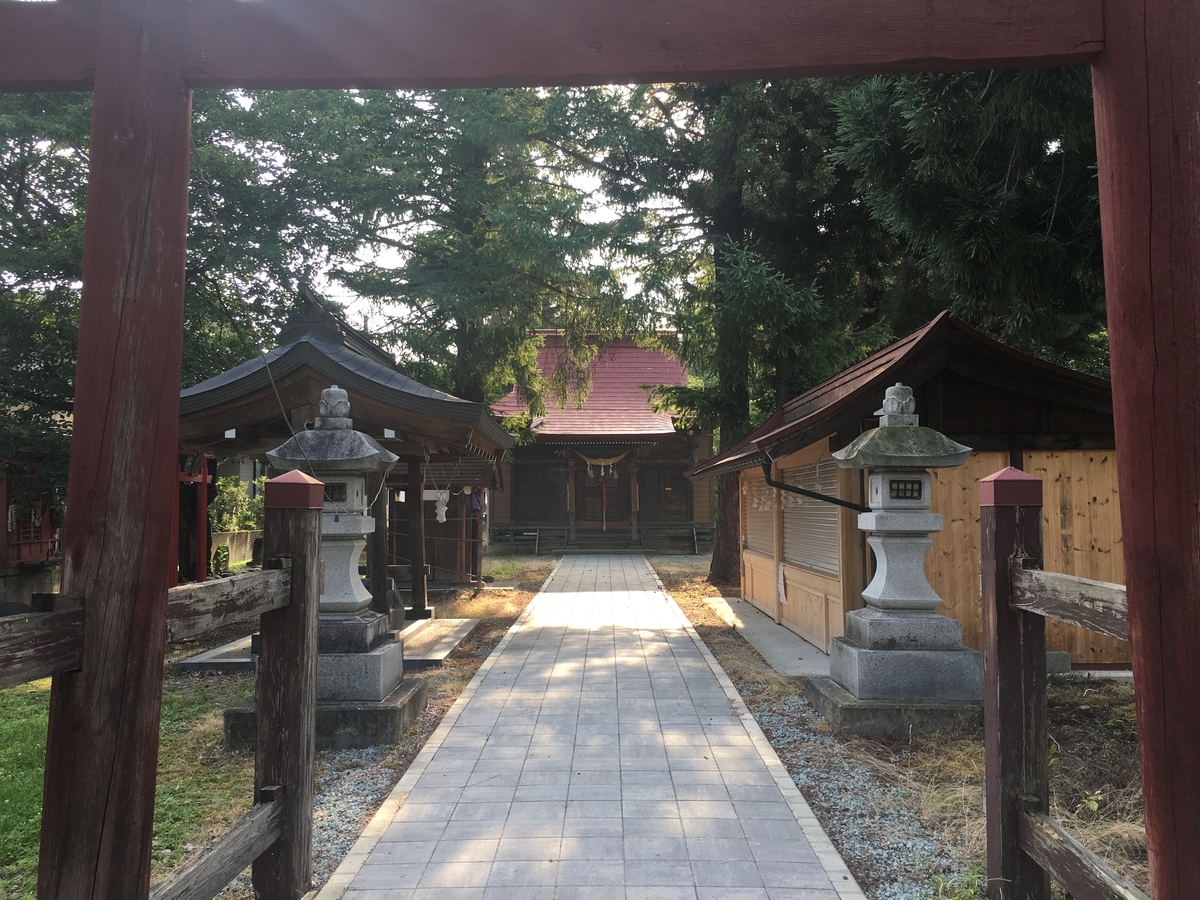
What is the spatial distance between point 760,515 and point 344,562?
26.7 ft

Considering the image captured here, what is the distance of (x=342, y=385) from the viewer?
8133 millimetres

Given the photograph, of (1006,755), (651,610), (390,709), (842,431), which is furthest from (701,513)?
(1006,755)

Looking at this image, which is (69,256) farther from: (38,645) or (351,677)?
(38,645)

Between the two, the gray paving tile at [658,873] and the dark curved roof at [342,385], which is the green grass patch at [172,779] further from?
the dark curved roof at [342,385]

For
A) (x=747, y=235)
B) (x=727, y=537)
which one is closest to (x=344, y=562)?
(x=747, y=235)

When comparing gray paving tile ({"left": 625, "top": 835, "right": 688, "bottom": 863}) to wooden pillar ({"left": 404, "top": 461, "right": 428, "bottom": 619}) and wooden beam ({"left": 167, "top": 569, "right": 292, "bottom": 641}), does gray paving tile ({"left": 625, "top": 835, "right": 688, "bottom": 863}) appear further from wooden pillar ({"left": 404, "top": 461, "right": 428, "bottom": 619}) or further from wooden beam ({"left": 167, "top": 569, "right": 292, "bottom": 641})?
wooden pillar ({"left": 404, "top": 461, "right": 428, "bottom": 619})

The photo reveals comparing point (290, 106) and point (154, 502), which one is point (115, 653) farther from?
point (290, 106)

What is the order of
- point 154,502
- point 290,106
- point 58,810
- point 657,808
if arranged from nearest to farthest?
point 58,810 < point 154,502 < point 657,808 < point 290,106

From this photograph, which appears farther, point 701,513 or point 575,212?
point 701,513

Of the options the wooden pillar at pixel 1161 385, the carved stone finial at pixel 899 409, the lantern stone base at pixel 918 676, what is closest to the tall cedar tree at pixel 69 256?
the carved stone finial at pixel 899 409

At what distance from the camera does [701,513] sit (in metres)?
23.9

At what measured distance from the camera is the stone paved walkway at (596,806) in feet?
11.3

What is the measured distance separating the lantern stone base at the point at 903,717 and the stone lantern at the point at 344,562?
3.61m

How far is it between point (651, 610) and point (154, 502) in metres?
10.3
